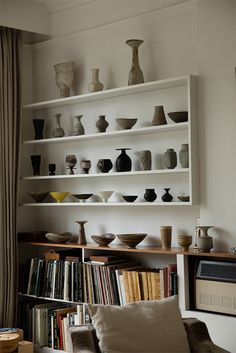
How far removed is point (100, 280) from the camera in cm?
492

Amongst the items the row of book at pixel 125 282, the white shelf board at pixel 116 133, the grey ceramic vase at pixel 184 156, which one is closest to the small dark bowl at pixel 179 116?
the white shelf board at pixel 116 133

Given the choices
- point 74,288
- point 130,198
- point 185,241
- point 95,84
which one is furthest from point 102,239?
point 95,84

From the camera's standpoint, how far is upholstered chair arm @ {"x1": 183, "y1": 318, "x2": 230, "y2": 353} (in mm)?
3740

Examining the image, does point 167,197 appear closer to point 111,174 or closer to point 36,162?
point 111,174

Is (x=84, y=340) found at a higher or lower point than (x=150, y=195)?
lower

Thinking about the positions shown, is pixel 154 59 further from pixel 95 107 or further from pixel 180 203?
pixel 180 203

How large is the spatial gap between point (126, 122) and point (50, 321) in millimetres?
1797

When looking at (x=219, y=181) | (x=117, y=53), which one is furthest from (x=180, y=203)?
(x=117, y=53)

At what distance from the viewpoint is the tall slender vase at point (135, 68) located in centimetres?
484

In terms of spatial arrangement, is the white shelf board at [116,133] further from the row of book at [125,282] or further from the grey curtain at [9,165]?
the row of book at [125,282]

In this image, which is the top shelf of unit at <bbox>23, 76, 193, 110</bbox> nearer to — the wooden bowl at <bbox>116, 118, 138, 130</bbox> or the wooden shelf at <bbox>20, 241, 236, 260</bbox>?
the wooden bowl at <bbox>116, 118, 138, 130</bbox>

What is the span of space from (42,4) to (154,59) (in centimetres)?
123

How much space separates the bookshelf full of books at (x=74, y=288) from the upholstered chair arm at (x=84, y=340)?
0.94m

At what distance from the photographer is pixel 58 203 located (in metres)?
5.37
